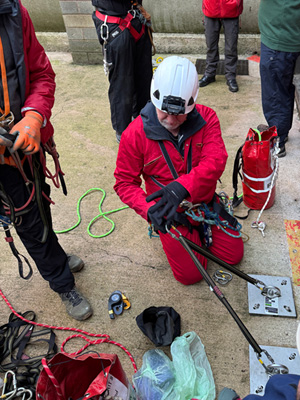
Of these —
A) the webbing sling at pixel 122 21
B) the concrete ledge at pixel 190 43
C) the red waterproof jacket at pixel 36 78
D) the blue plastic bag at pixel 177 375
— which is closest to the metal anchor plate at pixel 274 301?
the blue plastic bag at pixel 177 375

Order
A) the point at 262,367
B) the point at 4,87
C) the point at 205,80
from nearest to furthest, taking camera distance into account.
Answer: the point at 4,87
the point at 262,367
the point at 205,80

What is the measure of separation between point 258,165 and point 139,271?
4.47 ft

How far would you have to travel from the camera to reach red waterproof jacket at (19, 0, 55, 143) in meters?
2.21

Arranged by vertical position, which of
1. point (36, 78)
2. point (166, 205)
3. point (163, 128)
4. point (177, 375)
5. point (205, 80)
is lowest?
point (177, 375)

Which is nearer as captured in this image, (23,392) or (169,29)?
(23,392)

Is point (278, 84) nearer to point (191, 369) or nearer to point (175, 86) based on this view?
point (175, 86)

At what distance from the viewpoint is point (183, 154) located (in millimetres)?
2762

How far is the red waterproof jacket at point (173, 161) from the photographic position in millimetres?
2677

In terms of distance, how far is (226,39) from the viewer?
5250mm

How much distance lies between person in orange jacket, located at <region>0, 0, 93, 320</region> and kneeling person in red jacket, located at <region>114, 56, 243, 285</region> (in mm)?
598

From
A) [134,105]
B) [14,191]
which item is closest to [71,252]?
[14,191]

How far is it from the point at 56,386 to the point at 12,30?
195 cm

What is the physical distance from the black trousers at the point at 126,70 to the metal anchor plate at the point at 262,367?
291cm

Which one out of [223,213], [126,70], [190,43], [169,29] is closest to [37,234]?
[223,213]
